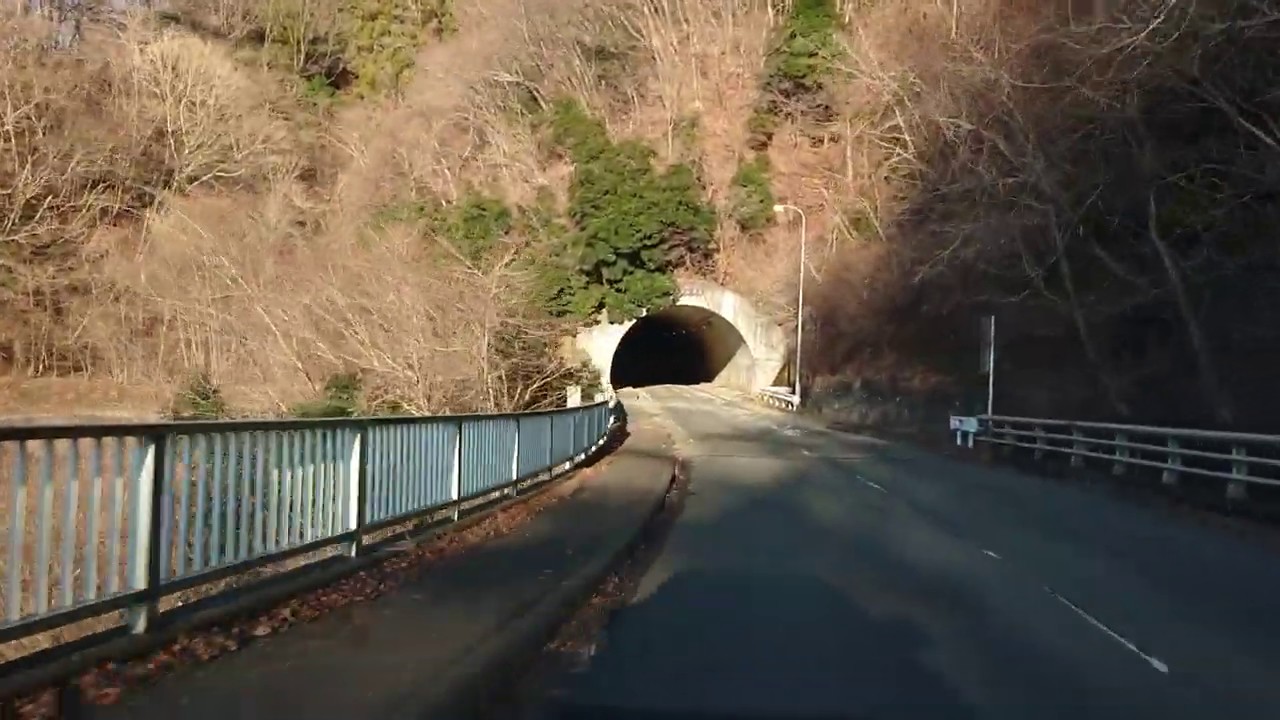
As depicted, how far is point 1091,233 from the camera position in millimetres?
31625

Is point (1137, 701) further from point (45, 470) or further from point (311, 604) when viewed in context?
point (45, 470)

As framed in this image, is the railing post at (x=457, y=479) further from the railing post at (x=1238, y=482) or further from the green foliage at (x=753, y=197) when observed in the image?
the green foliage at (x=753, y=197)

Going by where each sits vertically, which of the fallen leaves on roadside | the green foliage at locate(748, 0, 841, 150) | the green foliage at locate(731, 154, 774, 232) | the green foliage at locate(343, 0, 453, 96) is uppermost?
the green foliage at locate(343, 0, 453, 96)

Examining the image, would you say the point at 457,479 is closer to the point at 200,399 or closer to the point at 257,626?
the point at 257,626

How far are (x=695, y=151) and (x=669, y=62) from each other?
18.7 feet

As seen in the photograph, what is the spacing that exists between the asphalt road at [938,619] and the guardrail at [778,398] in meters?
36.1

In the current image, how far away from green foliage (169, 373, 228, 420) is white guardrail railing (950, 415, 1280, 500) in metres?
18.5

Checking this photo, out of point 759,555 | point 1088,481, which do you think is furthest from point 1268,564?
point 1088,481

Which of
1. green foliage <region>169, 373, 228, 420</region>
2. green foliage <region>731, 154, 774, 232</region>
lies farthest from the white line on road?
green foliage <region>731, 154, 774, 232</region>

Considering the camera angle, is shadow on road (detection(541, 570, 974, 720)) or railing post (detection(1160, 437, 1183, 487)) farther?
railing post (detection(1160, 437, 1183, 487))

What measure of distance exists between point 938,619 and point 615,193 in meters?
48.3

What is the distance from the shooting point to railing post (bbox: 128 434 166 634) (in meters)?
7.88

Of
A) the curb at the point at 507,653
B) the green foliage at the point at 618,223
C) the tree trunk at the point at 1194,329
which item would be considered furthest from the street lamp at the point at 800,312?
the curb at the point at 507,653

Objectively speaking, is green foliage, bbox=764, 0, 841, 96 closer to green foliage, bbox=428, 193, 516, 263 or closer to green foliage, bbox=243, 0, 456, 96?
green foliage, bbox=428, 193, 516, 263
